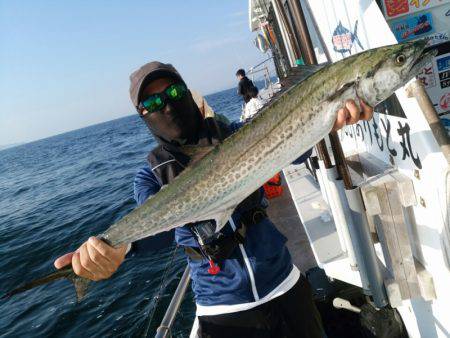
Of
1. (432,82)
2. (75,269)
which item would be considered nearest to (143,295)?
(75,269)

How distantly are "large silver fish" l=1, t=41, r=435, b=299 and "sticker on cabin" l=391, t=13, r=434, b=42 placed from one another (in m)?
1.52

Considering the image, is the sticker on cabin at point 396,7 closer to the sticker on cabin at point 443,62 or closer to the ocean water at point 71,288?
the sticker on cabin at point 443,62

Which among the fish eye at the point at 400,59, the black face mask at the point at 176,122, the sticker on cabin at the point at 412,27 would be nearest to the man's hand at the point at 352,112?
the fish eye at the point at 400,59

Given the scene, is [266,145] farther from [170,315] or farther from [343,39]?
[170,315]

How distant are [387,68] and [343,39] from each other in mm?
1415

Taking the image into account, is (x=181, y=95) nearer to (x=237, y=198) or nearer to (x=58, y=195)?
(x=237, y=198)

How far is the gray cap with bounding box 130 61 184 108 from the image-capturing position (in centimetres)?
258

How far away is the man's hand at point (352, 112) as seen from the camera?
2066mm

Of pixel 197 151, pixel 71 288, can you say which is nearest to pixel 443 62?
pixel 197 151

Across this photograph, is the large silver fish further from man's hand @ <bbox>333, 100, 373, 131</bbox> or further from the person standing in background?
the person standing in background

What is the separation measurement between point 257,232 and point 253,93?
30.7 ft

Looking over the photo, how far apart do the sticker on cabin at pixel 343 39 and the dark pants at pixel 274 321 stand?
6.97ft

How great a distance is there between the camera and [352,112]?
6.79ft

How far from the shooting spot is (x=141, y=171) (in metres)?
2.77
